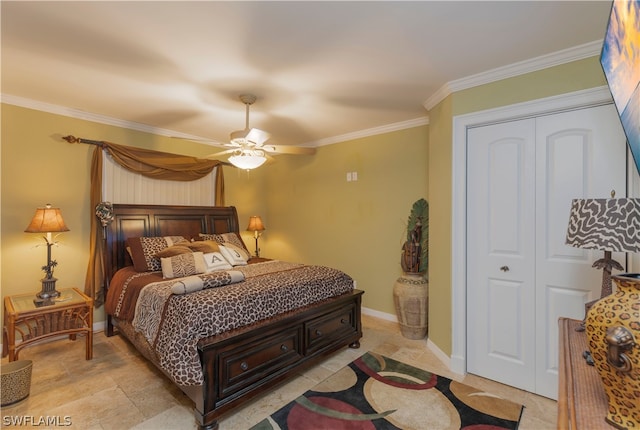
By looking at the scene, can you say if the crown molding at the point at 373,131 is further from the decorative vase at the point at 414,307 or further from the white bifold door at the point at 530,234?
the decorative vase at the point at 414,307

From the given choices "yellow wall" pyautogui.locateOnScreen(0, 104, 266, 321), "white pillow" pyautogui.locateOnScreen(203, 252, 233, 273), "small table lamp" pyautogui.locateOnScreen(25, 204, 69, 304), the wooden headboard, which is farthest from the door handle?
"yellow wall" pyautogui.locateOnScreen(0, 104, 266, 321)

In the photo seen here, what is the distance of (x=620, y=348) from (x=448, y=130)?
2.37 metres

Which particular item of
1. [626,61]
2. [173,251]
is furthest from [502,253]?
[173,251]

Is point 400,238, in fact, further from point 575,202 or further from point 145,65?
point 145,65

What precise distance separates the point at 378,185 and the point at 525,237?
204 cm

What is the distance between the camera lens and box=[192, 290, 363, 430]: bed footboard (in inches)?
76.7

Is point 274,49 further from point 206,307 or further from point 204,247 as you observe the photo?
point 204,247

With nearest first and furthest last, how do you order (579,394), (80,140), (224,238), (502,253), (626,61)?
(579,394) < (626,61) < (502,253) < (80,140) < (224,238)

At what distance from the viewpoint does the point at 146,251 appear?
329 cm

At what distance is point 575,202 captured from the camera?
4.92 feet

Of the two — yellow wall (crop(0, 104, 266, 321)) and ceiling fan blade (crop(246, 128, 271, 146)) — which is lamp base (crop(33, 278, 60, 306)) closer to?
yellow wall (crop(0, 104, 266, 321))

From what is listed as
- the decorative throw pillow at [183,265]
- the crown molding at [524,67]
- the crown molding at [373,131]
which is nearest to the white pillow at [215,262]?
the decorative throw pillow at [183,265]

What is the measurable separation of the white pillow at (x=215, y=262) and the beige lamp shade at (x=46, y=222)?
1411 millimetres

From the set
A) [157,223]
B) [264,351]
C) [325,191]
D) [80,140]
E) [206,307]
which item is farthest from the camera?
[325,191]
